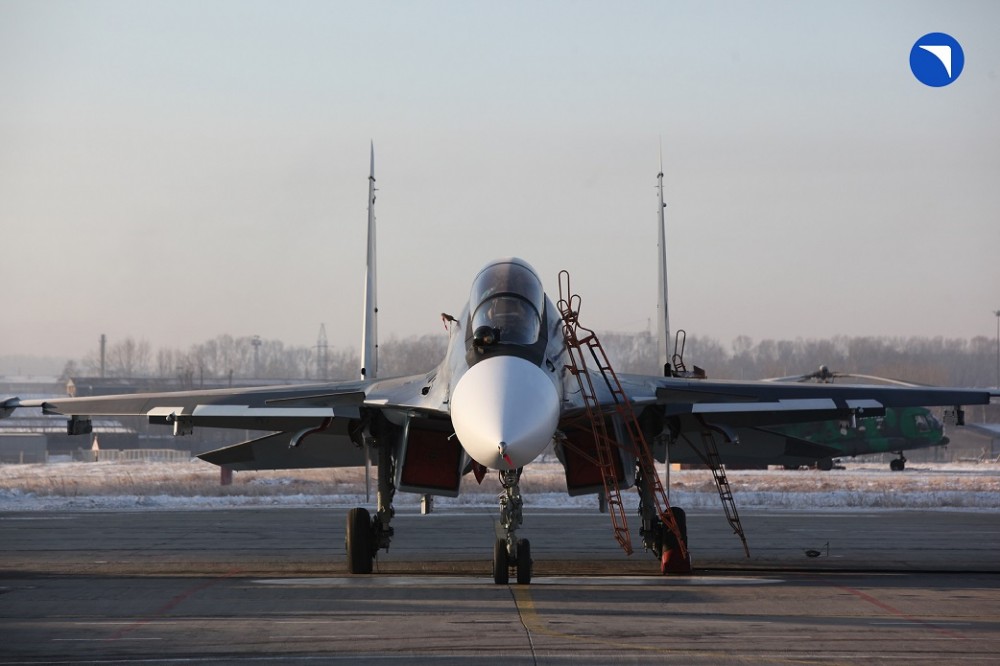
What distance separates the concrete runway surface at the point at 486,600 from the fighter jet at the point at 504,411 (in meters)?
1.08

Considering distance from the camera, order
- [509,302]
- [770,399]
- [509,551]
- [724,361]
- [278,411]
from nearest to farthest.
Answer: [509,302] → [509,551] → [278,411] → [770,399] → [724,361]

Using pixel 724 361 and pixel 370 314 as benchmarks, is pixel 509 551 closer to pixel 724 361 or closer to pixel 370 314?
pixel 370 314

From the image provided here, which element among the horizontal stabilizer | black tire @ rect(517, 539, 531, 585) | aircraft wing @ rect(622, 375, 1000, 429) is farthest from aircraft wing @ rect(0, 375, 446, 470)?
aircraft wing @ rect(622, 375, 1000, 429)

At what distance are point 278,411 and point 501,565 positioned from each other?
3.44m

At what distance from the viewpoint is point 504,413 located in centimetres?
963

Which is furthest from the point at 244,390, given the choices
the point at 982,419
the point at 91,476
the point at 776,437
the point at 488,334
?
the point at 982,419

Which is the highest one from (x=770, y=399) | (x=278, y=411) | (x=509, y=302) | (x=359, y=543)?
(x=509, y=302)

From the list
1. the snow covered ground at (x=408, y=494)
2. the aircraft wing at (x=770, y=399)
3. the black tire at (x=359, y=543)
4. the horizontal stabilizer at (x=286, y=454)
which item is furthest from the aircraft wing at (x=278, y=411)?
the snow covered ground at (x=408, y=494)

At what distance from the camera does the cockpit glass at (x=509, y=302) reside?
37.4 feet

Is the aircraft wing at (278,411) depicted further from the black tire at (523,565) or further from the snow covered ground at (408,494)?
the snow covered ground at (408,494)

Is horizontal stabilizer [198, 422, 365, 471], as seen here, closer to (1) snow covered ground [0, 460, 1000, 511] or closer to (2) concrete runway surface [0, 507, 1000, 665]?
(2) concrete runway surface [0, 507, 1000, 665]

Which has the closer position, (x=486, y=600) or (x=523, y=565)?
(x=486, y=600)

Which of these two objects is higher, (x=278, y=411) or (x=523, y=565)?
(x=278, y=411)

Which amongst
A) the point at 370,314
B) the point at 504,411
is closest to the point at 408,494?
the point at 370,314
